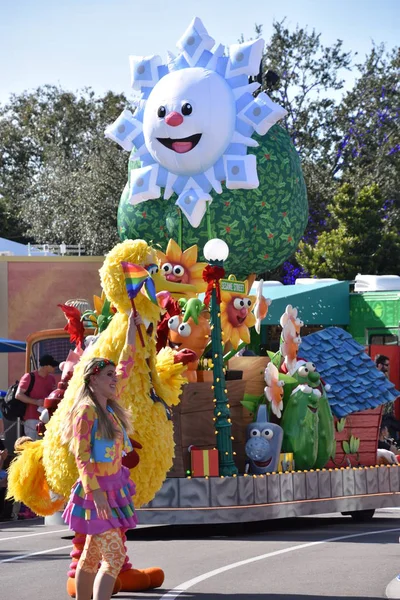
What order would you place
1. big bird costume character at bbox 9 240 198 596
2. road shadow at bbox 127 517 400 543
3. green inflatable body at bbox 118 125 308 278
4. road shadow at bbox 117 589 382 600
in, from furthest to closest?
green inflatable body at bbox 118 125 308 278, road shadow at bbox 127 517 400 543, big bird costume character at bbox 9 240 198 596, road shadow at bbox 117 589 382 600

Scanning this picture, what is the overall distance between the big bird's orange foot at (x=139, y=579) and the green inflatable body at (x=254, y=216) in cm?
907

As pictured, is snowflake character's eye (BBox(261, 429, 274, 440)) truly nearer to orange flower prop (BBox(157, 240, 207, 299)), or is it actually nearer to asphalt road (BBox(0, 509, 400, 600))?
asphalt road (BBox(0, 509, 400, 600))

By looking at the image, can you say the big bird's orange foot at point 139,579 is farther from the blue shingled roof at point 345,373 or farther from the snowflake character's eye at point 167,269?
the blue shingled roof at point 345,373

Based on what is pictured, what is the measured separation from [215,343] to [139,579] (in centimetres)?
426

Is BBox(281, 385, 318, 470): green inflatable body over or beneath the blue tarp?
beneath

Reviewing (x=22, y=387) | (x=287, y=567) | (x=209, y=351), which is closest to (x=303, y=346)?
(x=209, y=351)

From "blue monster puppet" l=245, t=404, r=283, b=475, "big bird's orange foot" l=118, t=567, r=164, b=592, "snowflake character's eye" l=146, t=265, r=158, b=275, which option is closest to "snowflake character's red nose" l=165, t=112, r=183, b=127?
"blue monster puppet" l=245, t=404, r=283, b=475

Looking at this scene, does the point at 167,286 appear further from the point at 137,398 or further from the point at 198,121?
the point at 198,121

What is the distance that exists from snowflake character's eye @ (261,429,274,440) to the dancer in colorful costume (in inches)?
211

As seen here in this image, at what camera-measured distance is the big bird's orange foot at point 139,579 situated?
895cm

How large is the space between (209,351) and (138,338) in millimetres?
4134

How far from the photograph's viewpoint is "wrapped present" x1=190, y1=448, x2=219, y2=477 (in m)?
12.5

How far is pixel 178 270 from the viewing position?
13.7 meters

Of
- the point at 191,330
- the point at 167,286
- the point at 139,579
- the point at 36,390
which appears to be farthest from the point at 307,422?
the point at 139,579
